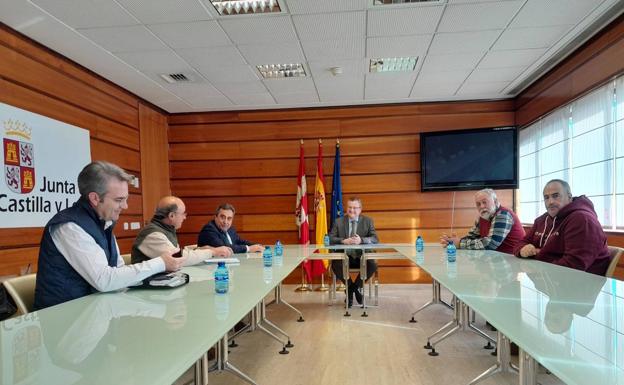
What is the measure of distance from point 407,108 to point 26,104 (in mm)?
4782

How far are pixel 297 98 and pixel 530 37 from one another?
3.00m

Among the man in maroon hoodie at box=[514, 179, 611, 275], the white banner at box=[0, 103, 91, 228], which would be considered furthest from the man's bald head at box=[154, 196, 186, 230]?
the man in maroon hoodie at box=[514, 179, 611, 275]

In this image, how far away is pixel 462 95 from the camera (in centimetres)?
555

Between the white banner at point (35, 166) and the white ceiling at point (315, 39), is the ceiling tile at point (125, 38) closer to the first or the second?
the white ceiling at point (315, 39)

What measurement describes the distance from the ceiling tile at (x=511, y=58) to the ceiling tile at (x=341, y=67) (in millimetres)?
1360

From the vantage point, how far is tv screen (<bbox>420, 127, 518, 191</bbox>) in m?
5.24

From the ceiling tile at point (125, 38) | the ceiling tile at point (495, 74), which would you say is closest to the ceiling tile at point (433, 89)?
the ceiling tile at point (495, 74)

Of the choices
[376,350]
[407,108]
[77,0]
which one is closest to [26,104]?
[77,0]

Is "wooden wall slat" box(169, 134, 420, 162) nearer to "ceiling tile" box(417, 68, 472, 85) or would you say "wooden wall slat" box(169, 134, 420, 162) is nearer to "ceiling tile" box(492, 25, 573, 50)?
"ceiling tile" box(417, 68, 472, 85)

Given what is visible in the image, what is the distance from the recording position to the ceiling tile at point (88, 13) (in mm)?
2924

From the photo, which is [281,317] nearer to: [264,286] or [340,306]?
[340,306]

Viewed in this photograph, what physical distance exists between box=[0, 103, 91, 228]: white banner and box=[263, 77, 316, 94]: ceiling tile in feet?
7.59

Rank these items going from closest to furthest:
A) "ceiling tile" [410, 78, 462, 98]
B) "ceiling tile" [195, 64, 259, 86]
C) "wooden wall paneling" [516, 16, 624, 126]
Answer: "wooden wall paneling" [516, 16, 624, 126] → "ceiling tile" [195, 64, 259, 86] → "ceiling tile" [410, 78, 462, 98]

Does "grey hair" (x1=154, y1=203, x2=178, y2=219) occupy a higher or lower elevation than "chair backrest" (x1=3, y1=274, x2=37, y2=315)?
higher
